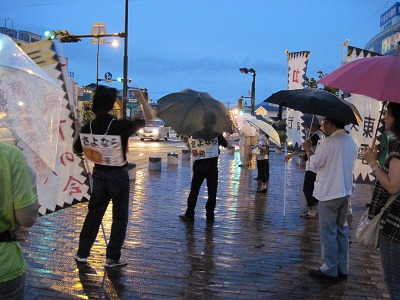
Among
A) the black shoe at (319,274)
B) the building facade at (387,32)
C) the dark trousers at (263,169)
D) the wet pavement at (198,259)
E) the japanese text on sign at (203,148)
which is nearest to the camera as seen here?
the wet pavement at (198,259)

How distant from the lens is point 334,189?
4.50m

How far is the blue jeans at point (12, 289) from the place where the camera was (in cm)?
214

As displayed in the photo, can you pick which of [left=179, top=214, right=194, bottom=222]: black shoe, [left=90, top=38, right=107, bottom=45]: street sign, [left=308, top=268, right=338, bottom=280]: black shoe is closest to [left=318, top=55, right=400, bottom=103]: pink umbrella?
[left=308, top=268, right=338, bottom=280]: black shoe

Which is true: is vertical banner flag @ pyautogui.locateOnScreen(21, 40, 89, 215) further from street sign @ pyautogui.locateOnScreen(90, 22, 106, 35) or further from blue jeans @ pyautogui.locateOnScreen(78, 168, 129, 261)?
street sign @ pyautogui.locateOnScreen(90, 22, 106, 35)

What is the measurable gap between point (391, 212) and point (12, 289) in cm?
234

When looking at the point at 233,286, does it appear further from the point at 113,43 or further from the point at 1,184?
the point at 113,43

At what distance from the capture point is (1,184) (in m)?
2.05

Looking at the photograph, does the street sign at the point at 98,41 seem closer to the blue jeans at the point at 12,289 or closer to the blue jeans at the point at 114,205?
the blue jeans at the point at 114,205

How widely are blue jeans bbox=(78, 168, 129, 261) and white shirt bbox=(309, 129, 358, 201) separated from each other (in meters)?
2.07

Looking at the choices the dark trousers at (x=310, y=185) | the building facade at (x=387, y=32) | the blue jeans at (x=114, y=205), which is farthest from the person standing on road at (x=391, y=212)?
the building facade at (x=387, y=32)

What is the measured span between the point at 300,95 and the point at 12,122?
330 cm

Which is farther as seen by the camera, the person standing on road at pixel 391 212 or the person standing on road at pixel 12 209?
the person standing on road at pixel 391 212

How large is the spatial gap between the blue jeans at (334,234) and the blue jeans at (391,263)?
164cm

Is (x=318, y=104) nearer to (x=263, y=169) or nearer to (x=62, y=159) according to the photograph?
(x=62, y=159)
